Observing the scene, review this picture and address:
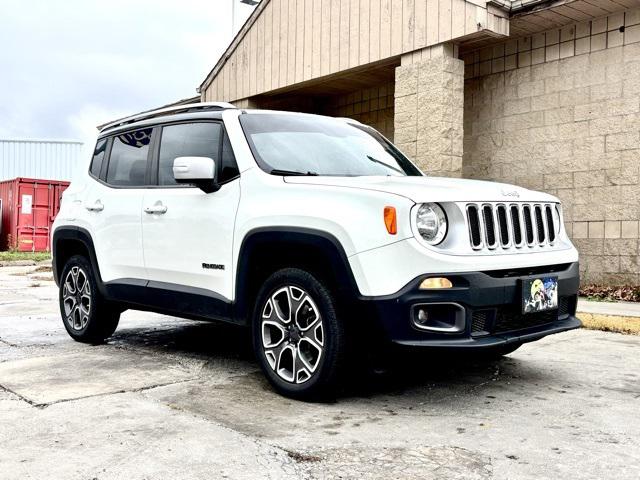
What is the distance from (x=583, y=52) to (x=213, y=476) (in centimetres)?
867

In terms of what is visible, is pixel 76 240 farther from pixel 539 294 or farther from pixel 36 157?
pixel 36 157

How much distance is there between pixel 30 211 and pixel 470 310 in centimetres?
2177

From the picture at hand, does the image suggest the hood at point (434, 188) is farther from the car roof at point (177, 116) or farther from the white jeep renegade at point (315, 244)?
the car roof at point (177, 116)

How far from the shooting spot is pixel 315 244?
3.86 m

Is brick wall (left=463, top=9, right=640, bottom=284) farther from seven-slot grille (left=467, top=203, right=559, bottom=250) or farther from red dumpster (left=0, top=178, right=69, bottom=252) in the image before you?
red dumpster (left=0, top=178, right=69, bottom=252)

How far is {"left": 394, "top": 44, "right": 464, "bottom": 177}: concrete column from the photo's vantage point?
988 cm

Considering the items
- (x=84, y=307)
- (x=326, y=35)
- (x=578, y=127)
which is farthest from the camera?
(x=326, y=35)

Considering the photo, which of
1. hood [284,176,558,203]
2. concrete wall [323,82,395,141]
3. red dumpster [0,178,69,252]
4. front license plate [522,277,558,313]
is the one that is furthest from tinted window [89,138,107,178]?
red dumpster [0,178,69,252]

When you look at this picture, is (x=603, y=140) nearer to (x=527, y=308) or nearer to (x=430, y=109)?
(x=430, y=109)

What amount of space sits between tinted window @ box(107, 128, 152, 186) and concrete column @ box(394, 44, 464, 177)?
533 cm

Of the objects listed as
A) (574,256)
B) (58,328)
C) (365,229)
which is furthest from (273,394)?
(58,328)

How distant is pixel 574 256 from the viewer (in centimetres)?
445

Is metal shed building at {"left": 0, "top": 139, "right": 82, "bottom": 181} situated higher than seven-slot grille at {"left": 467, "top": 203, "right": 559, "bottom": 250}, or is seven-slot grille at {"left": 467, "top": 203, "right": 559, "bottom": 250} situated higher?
metal shed building at {"left": 0, "top": 139, "right": 82, "bottom": 181}

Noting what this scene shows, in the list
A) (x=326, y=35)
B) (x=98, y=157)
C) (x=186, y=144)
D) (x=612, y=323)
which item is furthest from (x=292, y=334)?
(x=326, y=35)
